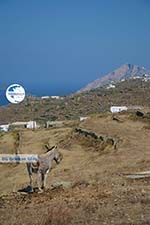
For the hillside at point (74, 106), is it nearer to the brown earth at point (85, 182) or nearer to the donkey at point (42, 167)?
the brown earth at point (85, 182)

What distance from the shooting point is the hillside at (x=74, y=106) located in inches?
2215

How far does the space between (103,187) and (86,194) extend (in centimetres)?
94

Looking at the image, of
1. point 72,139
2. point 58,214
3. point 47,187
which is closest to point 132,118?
point 72,139

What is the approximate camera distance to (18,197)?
50.1 feet

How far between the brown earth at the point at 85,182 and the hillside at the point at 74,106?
22794 mm

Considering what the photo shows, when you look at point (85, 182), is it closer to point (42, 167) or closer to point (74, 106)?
point (42, 167)

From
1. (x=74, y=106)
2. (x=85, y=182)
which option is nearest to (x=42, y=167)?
(x=85, y=182)

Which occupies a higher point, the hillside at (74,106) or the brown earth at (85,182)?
the brown earth at (85,182)

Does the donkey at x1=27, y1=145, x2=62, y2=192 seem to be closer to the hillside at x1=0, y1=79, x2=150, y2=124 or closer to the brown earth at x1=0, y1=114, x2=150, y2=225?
the brown earth at x1=0, y1=114, x2=150, y2=225

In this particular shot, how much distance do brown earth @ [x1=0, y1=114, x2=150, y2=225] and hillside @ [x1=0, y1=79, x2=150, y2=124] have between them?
2279 cm

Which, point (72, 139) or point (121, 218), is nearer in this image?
point (121, 218)

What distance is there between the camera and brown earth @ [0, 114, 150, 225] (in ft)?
39.4

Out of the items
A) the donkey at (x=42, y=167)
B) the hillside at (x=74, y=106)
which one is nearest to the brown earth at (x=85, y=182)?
the donkey at (x=42, y=167)

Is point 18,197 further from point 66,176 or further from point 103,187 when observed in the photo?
point 66,176
